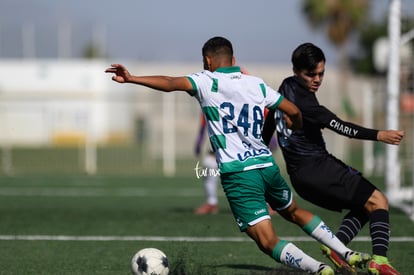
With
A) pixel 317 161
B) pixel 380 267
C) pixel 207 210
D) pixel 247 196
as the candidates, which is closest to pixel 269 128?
pixel 317 161

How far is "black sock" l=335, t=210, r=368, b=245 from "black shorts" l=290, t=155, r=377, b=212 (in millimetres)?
300

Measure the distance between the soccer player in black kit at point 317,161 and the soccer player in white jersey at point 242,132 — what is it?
12.7 inches

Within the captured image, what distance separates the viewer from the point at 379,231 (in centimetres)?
668

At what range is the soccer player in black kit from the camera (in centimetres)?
664

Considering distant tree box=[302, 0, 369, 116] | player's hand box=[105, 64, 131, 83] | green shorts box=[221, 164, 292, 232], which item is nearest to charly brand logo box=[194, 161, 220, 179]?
green shorts box=[221, 164, 292, 232]

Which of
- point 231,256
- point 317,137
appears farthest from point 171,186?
point 317,137

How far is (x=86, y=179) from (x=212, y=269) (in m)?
14.2

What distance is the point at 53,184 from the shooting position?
1928 cm

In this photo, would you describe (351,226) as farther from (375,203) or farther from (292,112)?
(292,112)

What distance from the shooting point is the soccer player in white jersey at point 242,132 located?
6242 millimetres

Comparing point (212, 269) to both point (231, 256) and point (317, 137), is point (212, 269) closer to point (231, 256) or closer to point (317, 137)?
point (231, 256)

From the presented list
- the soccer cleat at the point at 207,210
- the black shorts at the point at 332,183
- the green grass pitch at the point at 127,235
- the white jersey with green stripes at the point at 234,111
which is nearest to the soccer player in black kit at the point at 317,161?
the black shorts at the point at 332,183

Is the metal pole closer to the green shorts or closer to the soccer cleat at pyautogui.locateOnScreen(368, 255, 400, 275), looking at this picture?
the soccer cleat at pyautogui.locateOnScreen(368, 255, 400, 275)

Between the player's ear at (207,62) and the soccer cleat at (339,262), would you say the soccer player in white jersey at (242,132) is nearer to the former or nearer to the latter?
the player's ear at (207,62)
